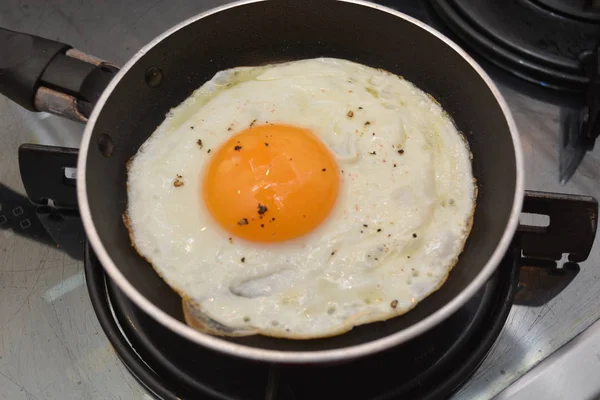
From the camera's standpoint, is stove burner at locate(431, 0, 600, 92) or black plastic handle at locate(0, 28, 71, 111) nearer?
black plastic handle at locate(0, 28, 71, 111)

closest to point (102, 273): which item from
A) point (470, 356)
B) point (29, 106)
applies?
point (29, 106)

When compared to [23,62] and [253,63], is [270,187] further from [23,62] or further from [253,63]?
[23,62]

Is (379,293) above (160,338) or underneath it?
above

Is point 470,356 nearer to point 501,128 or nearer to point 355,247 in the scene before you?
point 355,247

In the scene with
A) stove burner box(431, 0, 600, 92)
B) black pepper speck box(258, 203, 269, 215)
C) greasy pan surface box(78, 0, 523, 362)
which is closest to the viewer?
greasy pan surface box(78, 0, 523, 362)

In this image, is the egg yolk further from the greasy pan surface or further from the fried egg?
the greasy pan surface

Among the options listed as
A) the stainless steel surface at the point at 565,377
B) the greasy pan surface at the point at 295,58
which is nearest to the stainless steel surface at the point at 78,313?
the stainless steel surface at the point at 565,377

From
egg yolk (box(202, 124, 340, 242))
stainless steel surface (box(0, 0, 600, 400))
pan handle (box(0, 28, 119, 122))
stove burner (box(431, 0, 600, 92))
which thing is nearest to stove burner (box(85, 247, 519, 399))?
stainless steel surface (box(0, 0, 600, 400))
